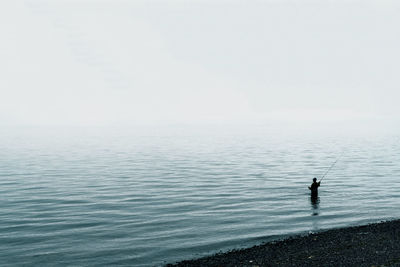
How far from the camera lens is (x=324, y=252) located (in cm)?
1661

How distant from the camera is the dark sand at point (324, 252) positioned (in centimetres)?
1534

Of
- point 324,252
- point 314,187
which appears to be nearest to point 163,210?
point 314,187

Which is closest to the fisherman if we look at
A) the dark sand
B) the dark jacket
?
the dark jacket

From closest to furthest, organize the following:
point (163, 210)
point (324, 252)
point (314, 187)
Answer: point (324, 252) < point (163, 210) < point (314, 187)

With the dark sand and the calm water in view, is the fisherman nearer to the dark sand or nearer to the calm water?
the calm water

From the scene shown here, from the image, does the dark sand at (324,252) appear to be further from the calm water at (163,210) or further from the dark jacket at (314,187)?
the dark jacket at (314,187)

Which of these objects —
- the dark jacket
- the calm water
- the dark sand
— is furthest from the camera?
the dark jacket

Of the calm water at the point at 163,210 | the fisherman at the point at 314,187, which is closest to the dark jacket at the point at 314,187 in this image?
the fisherman at the point at 314,187

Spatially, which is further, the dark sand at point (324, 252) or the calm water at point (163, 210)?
the calm water at point (163, 210)

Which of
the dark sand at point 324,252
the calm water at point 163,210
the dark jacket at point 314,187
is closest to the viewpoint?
the dark sand at point 324,252

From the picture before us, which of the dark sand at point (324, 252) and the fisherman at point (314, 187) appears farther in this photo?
the fisherman at point (314, 187)

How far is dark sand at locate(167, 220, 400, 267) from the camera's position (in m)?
15.3

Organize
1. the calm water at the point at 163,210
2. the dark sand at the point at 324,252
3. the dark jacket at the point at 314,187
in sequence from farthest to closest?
the dark jacket at the point at 314,187, the calm water at the point at 163,210, the dark sand at the point at 324,252

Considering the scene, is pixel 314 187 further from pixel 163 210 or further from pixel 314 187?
pixel 163 210
